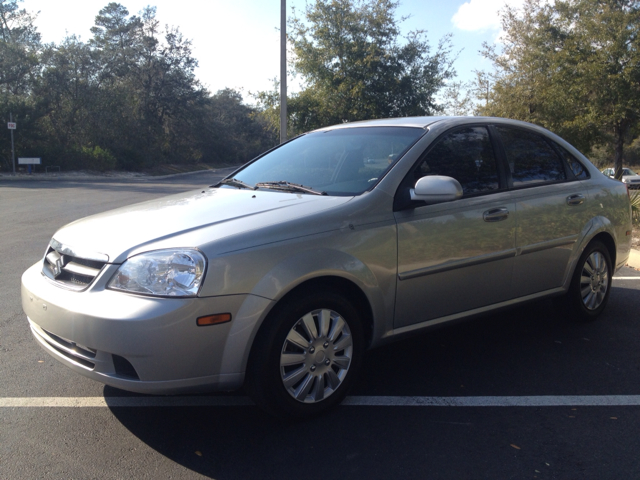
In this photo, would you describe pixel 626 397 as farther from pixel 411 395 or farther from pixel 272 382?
pixel 272 382

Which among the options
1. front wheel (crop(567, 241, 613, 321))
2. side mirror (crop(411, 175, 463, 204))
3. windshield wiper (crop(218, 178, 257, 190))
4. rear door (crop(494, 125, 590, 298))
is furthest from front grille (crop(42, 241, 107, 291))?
front wheel (crop(567, 241, 613, 321))

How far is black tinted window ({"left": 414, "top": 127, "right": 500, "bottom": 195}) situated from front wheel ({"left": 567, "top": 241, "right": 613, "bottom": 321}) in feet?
4.21

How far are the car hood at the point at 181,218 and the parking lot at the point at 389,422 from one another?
1.00 m

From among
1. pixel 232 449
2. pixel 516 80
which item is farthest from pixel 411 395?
pixel 516 80

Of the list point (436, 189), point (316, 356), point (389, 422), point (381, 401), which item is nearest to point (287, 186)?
point (436, 189)

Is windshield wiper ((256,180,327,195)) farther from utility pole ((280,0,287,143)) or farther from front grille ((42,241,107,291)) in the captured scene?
utility pole ((280,0,287,143))

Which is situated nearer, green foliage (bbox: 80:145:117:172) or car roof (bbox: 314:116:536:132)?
car roof (bbox: 314:116:536:132)

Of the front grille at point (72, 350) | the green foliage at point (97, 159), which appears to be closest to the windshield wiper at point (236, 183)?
the front grille at point (72, 350)

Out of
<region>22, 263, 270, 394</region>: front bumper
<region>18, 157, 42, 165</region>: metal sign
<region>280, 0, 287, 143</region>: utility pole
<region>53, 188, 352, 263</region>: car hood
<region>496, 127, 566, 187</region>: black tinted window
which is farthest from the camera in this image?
<region>18, 157, 42, 165</region>: metal sign

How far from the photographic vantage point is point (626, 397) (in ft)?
11.7

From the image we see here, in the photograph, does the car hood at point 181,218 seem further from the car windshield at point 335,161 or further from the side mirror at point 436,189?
the side mirror at point 436,189

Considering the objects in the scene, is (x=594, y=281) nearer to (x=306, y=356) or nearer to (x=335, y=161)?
(x=335, y=161)

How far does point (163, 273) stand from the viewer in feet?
9.24

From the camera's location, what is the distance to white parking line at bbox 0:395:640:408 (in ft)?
11.3
